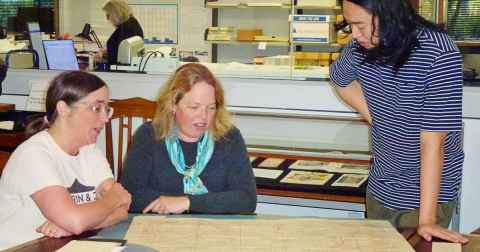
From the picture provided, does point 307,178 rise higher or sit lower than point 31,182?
lower

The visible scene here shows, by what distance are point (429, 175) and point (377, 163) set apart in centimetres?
27

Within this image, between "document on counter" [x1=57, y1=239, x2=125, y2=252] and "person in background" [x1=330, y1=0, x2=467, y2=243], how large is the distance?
0.78m

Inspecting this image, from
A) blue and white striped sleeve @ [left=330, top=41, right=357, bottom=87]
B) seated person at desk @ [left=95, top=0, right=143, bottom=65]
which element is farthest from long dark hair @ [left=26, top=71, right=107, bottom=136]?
seated person at desk @ [left=95, top=0, right=143, bottom=65]

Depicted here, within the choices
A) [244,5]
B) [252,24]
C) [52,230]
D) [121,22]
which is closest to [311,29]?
[52,230]

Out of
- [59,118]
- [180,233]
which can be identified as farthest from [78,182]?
[180,233]

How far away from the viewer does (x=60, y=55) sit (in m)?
4.14

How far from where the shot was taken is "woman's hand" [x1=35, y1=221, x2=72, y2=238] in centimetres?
174

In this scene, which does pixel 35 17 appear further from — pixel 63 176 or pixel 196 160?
pixel 63 176

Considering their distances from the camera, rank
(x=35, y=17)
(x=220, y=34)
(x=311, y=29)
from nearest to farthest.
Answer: (x=311, y=29)
(x=220, y=34)
(x=35, y=17)

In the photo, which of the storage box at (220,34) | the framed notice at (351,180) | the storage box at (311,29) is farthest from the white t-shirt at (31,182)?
the storage box at (220,34)

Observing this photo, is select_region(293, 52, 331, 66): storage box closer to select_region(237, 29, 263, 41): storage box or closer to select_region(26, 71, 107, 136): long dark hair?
select_region(237, 29, 263, 41): storage box

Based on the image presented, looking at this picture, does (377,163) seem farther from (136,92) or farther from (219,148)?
(136,92)

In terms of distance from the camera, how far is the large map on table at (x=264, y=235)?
1.61m

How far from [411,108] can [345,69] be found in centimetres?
38
